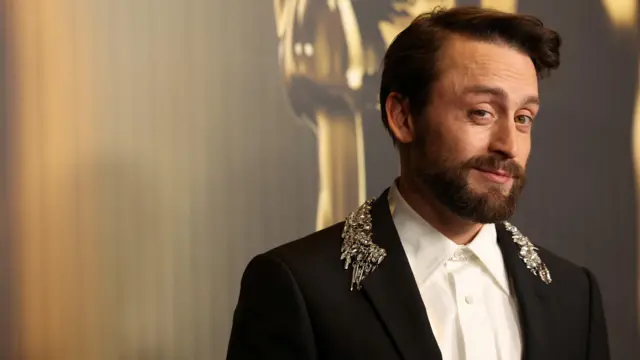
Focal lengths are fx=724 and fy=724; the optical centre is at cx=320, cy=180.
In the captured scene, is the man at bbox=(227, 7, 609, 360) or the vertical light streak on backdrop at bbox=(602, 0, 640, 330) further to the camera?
the vertical light streak on backdrop at bbox=(602, 0, 640, 330)

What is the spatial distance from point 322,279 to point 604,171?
2.35ft

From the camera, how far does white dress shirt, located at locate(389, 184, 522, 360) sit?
32.0 inches

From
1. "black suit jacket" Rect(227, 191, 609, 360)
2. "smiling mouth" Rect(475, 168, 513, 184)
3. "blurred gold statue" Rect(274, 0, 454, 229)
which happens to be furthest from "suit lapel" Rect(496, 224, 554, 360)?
"blurred gold statue" Rect(274, 0, 454, 229)

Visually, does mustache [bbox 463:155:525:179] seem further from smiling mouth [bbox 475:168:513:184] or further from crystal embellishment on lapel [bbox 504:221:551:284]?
crystal embellishment on lapel [bbox 504:221:551:284]

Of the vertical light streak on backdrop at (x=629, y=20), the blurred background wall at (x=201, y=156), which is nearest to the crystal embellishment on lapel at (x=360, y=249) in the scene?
the blurred background wall at (x=201, y=156)

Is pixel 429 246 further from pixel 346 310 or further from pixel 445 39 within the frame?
pixel 445 39

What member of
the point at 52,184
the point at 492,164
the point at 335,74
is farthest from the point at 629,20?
the point at 52,184

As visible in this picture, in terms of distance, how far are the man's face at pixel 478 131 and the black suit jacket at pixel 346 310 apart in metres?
0.09

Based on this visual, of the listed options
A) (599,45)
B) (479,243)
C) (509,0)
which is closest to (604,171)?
(599,45)

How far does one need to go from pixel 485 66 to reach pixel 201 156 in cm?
48

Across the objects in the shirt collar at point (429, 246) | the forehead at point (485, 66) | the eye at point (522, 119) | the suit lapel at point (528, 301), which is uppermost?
the forehead at point (485, 66)

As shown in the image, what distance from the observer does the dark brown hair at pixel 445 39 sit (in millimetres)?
859

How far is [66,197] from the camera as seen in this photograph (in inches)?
40.3

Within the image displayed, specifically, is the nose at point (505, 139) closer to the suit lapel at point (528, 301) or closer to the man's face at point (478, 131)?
the man's face at point (478, 131)
